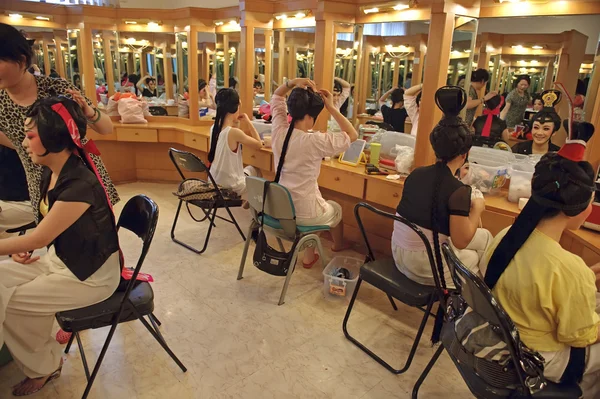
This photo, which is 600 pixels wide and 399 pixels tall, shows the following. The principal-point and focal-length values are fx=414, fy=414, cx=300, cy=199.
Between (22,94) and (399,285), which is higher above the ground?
(22,94)

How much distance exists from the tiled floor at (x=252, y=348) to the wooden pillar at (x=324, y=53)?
1.52m

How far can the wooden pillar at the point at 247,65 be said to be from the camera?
3938 millimetres

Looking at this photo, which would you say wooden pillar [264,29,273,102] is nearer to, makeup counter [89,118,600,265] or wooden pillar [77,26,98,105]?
makeup counter [89,118,600,265]

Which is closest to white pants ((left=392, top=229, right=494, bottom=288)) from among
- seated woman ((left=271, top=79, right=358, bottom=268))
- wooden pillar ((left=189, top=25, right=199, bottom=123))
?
seated woman ((left=271, top=79, right=358, bottom=268))

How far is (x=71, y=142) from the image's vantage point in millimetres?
1549

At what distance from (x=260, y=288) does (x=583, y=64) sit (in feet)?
7.44

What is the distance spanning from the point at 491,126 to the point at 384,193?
82 cm

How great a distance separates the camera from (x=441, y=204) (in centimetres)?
172

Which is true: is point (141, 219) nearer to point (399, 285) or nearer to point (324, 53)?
point (399, 285)

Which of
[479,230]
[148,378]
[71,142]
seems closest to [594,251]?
[479,230]

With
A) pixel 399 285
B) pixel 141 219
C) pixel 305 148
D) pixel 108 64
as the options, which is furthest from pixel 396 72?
pixel 108 64

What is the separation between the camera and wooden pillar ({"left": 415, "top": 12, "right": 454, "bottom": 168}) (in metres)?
2.47

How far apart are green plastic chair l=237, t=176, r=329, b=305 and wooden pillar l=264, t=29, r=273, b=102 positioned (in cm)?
198

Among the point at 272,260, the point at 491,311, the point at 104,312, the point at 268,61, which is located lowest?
the point at 272,260
